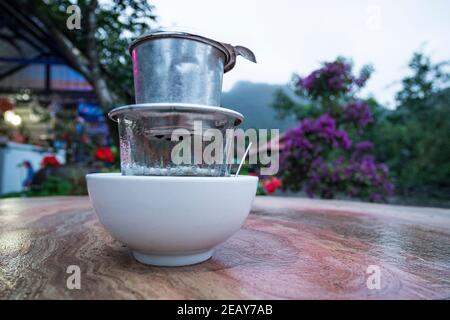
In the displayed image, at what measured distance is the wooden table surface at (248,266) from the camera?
0.88 feet

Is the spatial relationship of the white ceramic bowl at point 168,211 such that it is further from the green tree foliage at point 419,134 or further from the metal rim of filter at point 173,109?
the green tree foliage at point 419,134

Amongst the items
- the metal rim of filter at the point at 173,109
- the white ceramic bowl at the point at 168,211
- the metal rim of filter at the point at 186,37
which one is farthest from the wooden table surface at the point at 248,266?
the metal rim of filter at the point at 186,37

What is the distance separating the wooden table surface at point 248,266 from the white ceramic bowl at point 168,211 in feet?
→ 0.08

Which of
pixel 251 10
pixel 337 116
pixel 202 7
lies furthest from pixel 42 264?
pixel 337 116

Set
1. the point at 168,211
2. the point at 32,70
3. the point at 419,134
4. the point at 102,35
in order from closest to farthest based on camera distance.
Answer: the point at 168,211, the point at 102,35, the point at 419,134, the point at 32,70

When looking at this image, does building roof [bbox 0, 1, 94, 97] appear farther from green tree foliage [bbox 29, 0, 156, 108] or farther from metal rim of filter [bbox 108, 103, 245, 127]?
metal rim of filter [bbox 108, 103, 245, 127]

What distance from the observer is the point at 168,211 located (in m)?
0.32

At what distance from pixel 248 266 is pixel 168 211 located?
0.40 ft

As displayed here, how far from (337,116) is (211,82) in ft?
6.60

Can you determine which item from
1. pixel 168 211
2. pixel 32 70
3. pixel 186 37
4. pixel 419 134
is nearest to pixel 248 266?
pixel 168 211

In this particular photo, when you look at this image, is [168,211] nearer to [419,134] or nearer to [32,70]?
[419,134]

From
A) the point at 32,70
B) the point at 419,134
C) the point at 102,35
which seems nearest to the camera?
the point at 102,35

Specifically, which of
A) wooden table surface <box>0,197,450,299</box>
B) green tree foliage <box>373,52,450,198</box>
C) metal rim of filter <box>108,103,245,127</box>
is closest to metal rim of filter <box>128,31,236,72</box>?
metal rim of filter <box>108,103,245,127</box>

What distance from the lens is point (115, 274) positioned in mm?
308
